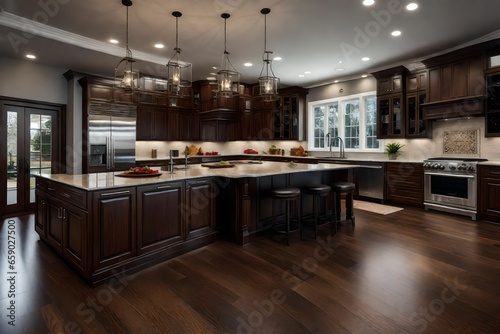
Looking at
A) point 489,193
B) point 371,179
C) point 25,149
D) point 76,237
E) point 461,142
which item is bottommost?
point 76,237

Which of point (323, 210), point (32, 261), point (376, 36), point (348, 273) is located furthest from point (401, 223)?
point (32, 261)

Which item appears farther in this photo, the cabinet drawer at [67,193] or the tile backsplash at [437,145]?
the tile backsplash at [437,145]

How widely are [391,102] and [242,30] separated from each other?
3728 millimetres

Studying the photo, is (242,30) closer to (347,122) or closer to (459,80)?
(459,80)

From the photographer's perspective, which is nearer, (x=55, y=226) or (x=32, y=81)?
(x=55, y=226)

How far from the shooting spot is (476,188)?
468 centimetres

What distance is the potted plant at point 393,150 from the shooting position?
624cm

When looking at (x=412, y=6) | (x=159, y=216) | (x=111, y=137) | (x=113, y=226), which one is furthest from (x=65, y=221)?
(x=412, y=6)

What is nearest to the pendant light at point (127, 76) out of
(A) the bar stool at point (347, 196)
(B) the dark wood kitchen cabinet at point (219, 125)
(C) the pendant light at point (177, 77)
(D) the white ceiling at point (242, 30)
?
(C) the pendant light at point (177, 77)

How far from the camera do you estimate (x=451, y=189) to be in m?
5.02

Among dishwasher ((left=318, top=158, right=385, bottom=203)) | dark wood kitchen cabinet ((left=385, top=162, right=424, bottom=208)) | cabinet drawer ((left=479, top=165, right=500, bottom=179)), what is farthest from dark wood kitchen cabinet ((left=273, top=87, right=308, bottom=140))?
cabinet drawer ((left=479, top=165, right=500, bottom=179))

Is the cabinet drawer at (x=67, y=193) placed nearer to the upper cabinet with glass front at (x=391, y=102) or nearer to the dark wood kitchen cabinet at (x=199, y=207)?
the dark wood kitchen cabinet at (x=199, y=207)

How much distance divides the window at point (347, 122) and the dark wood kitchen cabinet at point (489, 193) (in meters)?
2.37

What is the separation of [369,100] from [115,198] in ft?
20.6
